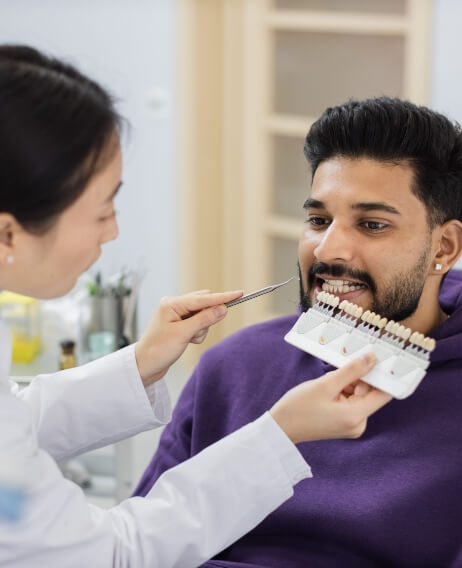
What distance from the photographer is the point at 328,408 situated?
4.00 feet

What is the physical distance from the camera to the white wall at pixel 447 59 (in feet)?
9.35

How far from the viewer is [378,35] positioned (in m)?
3.25

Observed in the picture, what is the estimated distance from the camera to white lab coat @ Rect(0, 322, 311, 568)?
1171 millimetres

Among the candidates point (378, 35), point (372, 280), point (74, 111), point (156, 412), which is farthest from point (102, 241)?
point (378, 35)

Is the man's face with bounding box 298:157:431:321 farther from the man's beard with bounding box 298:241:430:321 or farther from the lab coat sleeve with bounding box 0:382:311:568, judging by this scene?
the lab coat sleeve with bounding box 0:382:311:568

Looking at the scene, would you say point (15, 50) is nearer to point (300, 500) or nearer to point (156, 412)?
point (156, 412)

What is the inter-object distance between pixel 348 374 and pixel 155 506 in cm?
31

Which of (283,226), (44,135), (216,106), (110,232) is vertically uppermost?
(44,135)

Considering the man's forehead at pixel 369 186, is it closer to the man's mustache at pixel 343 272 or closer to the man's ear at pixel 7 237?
the man's mustache at pixel 343 272

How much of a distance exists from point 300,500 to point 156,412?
27 centimetres

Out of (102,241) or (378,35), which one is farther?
(378,35)

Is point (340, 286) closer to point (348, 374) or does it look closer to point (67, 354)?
point (348, 374)

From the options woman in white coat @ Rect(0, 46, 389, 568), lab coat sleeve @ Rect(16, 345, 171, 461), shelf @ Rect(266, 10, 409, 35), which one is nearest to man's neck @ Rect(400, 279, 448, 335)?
woman in white coat @ Rect(0, 46, 389, 568)

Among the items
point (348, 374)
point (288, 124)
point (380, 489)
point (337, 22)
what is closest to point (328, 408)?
point (348, 374)
